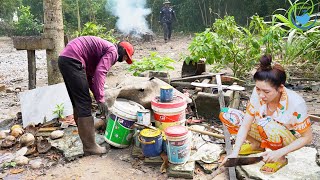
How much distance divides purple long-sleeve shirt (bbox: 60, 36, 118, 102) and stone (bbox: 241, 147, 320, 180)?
1865 millimetres

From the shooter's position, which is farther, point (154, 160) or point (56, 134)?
point (56, 134)

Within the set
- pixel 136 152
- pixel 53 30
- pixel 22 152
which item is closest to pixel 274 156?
pixel 136 152

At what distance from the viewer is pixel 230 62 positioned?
6434 mm

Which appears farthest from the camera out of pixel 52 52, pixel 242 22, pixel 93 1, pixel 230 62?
pixel 93 1

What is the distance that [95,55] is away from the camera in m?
3.92

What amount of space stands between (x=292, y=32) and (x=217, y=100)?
2.54 meters

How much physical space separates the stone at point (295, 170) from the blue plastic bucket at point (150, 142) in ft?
3.17

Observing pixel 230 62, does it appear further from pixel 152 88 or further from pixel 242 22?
pixel 242 22

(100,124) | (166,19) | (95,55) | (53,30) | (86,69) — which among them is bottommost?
(100,124)

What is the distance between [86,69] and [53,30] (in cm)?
220

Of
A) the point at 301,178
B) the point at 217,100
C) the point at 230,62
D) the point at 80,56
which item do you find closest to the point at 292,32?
the point at 230,62

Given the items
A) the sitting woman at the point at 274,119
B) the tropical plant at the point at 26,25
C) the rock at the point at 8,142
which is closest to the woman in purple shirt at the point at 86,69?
the rock at the point at 8,142

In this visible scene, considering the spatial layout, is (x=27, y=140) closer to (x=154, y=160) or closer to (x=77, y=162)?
(x=77, y=162)

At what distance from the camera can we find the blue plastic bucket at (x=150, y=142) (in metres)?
3.60
